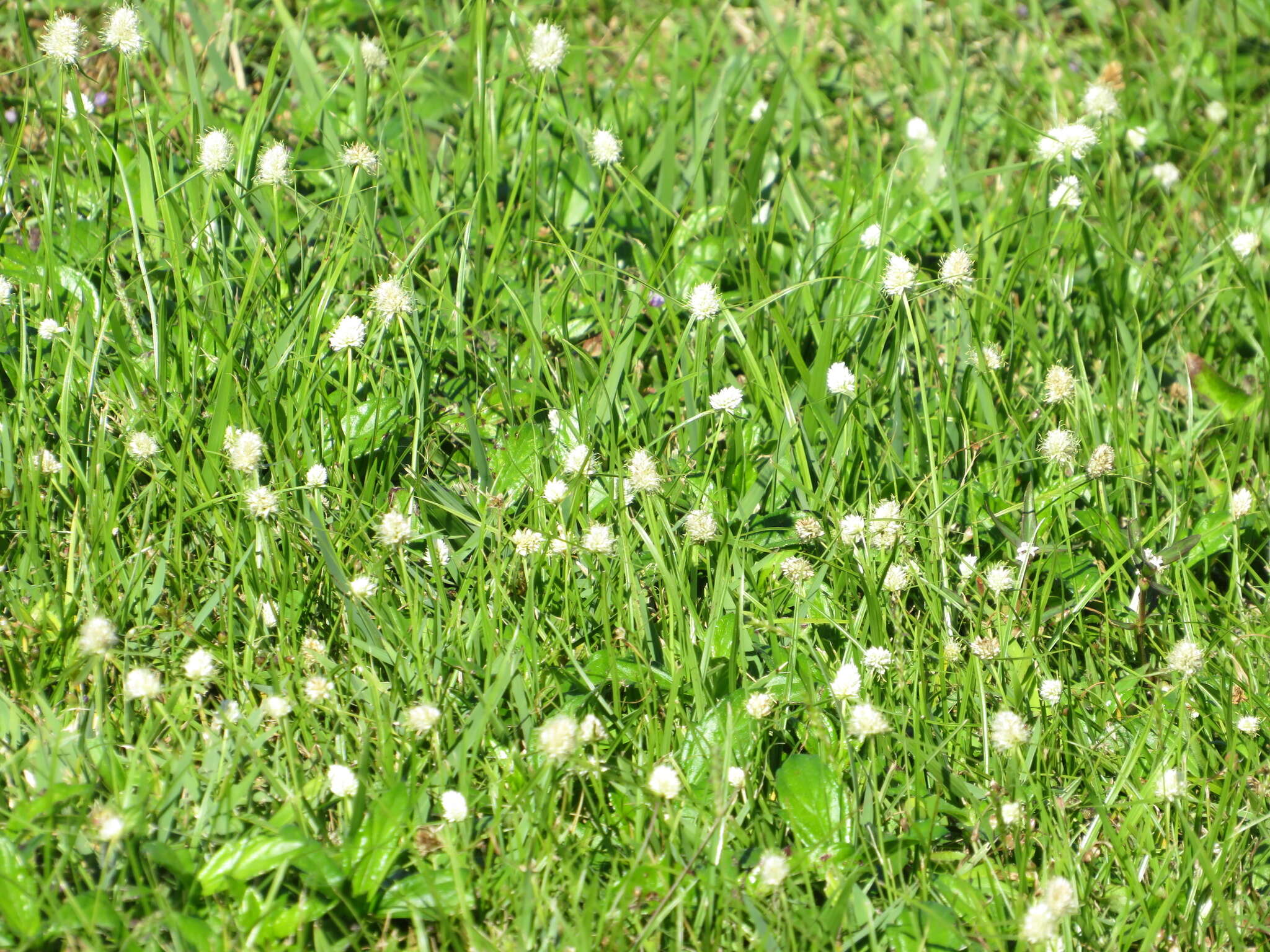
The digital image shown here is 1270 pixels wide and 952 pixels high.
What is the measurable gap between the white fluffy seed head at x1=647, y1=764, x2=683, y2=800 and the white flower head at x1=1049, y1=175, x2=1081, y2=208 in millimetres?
1681

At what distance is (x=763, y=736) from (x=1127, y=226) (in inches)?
71.1

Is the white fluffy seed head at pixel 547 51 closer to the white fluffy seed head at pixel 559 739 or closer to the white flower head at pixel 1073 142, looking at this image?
the white flower head at pixel 1073 142

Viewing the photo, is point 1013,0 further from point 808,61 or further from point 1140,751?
point 1140,751

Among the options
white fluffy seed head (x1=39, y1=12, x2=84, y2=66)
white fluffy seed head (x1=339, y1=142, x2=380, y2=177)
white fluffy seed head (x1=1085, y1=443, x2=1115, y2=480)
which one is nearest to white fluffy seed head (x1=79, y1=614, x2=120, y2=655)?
white fluffy seed head (x1=339, y1=142, x2=380, y2=177)

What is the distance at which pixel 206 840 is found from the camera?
5.96 ft

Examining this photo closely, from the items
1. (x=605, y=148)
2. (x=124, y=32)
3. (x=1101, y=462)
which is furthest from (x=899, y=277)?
(x=124, y=32)

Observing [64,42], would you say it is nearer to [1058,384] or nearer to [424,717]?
[424,717]

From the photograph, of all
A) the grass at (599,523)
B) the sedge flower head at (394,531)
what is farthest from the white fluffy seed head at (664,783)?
the sedge flower head at (394,531)

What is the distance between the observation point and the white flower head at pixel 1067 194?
2.80 metres

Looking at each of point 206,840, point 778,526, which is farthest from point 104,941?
point 778,526

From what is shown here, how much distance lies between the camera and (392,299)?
2.36 meters

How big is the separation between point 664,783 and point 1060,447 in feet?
3.56

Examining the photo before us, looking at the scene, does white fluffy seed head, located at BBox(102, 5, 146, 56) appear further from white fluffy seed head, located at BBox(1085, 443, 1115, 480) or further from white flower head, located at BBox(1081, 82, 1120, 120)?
white flower head, located at BBox(1081, 82, 1120, 120)

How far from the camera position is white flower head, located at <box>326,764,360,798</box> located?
1.81 m
